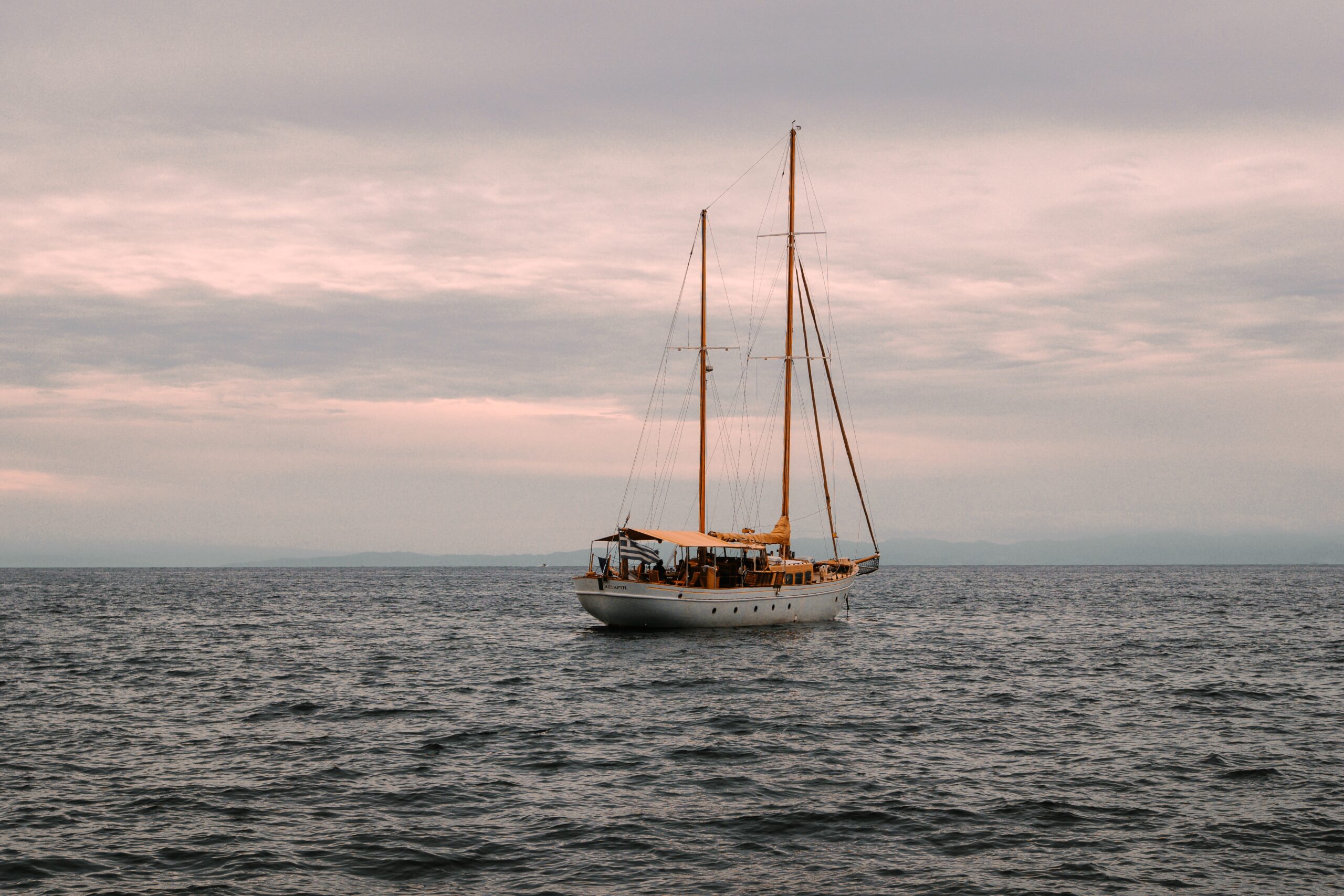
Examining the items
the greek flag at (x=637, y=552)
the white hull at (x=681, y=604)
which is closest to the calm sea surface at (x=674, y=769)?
the white hull at (x=681, y=604)

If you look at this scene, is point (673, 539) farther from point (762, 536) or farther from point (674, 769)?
point (674, 769)

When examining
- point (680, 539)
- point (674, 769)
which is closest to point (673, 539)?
point (680, 539)

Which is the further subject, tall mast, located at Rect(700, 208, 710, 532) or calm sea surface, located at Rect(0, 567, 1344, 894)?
tall mast, located at Rect(700, 208, 710, 532)

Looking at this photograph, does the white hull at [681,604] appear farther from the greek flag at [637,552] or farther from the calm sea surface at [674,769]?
the calm sea surface at [674,769]

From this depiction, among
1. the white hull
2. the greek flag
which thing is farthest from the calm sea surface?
the greek flag

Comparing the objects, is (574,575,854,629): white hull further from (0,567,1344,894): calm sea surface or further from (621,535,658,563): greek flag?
(0,567,1344,894): calm sea surface

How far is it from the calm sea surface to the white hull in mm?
2109

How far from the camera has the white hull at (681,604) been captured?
51.8 metres

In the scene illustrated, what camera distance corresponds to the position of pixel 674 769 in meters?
23.2

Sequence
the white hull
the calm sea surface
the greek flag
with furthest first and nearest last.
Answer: the greek flag → the white hull → the calm sea surface

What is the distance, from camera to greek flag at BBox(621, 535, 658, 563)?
53250mm

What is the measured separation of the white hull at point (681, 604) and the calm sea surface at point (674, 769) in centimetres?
211

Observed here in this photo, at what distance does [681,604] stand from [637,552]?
342 cm

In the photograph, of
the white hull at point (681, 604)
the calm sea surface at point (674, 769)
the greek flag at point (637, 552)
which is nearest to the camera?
the calm sea surface at point (674, 769)
